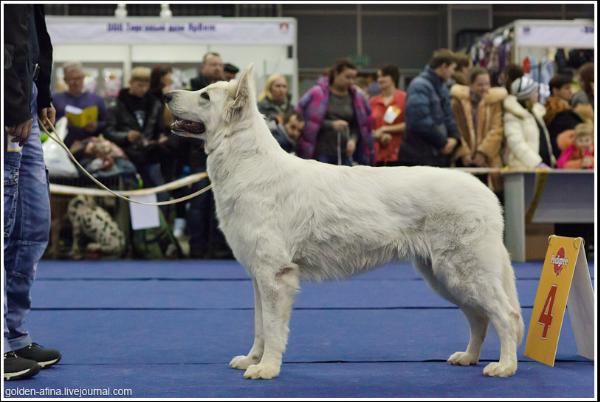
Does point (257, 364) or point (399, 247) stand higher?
point (399, 247)

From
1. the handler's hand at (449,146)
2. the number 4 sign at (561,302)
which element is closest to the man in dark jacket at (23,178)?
the number 4 sign at (561,302)

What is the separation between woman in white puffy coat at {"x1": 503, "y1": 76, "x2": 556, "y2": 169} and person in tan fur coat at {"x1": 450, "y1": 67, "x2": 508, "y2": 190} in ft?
0.38

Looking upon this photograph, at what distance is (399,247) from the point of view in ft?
12.3

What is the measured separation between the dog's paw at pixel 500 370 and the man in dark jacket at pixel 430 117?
498 cm

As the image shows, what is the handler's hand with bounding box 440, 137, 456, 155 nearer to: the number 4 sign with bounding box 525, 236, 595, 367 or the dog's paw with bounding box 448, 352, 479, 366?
the number 4 sign with bounding box 525, 236, 595, 367

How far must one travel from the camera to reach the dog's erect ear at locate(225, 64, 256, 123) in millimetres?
3766

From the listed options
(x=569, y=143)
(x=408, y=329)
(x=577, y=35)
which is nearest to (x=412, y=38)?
(x=577, y=35)

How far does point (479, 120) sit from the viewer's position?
9.12 metres

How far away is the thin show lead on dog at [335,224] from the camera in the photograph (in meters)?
3.69

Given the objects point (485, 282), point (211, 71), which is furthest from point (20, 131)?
point (211, 71)

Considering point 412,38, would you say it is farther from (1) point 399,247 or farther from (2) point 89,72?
(1) point 399,247

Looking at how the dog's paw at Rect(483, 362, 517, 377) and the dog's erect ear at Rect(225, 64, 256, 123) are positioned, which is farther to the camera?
the dog's erect ear at Rect(225, 64, 256, 123)

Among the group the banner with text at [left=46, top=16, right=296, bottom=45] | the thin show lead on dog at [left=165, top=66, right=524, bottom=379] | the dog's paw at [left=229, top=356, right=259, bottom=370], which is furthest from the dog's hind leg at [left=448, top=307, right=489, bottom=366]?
the banner with text at [left=46, top=16, right=296, bottom=45]

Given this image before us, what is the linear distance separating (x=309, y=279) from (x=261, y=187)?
0.52 m
